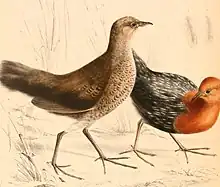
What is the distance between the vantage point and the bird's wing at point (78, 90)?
3.78 ft

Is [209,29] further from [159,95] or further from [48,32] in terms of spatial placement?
[48,32]

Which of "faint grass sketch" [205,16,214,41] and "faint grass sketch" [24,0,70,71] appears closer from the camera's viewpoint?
"faint grass sketch" [24,0,70,71]

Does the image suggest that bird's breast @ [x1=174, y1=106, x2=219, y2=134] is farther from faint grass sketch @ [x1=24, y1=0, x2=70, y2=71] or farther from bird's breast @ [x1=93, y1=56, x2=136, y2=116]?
faint grass sketch @ [x1=24, y1=0, x2=70, y2=71]

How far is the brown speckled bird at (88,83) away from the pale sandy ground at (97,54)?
17mm

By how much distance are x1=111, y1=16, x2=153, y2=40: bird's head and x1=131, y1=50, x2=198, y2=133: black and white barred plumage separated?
0.06 metres

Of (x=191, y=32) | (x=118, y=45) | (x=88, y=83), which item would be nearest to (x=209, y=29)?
Result: (x=191, y=32)

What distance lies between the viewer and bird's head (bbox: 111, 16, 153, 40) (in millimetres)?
1187

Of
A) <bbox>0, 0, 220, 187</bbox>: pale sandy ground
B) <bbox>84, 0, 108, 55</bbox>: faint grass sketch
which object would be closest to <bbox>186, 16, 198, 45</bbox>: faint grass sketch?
<bbox>0, 0, 220, 187</bbox>: pale sandy ground

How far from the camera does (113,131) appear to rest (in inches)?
46.4

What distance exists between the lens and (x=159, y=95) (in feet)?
4.04

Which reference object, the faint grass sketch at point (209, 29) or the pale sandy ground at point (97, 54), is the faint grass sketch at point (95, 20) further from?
the faint grass sketch at point (209, 29)

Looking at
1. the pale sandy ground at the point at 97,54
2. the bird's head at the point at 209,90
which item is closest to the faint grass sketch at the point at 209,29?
the pale sandy ground at the point at 97,54

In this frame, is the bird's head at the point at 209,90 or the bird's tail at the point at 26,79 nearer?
the bird's tail at the point at 26,79

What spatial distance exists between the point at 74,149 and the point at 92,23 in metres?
0.33
